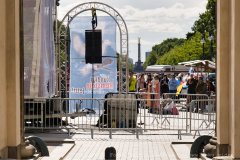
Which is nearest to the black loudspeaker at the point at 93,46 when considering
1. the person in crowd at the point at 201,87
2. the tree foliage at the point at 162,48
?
the person in crowd at the point at 201,87

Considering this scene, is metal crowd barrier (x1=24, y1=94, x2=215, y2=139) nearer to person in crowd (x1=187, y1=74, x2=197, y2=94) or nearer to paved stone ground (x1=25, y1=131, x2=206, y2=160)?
paved stone ground (x1=25, y1=131, x2=206, y2=160)

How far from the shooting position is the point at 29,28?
16.5 meters

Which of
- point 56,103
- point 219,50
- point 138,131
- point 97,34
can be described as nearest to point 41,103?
point 56,103

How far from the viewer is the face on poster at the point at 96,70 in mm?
21453

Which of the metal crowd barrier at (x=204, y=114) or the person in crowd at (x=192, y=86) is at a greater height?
the person in crowd at (x=192, y=86)

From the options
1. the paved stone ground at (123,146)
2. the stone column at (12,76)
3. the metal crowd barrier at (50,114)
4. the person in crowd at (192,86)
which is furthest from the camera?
the person in crowd at (192,86)

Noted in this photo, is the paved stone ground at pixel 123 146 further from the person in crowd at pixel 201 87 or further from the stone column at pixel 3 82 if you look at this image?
the person in crowd at pixel 201 87

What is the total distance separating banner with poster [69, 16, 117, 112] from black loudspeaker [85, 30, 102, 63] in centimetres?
39

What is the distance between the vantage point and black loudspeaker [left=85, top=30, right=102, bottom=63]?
21.0 metres

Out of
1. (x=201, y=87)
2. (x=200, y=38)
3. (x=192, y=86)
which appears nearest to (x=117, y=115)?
(x=201, y=87)
